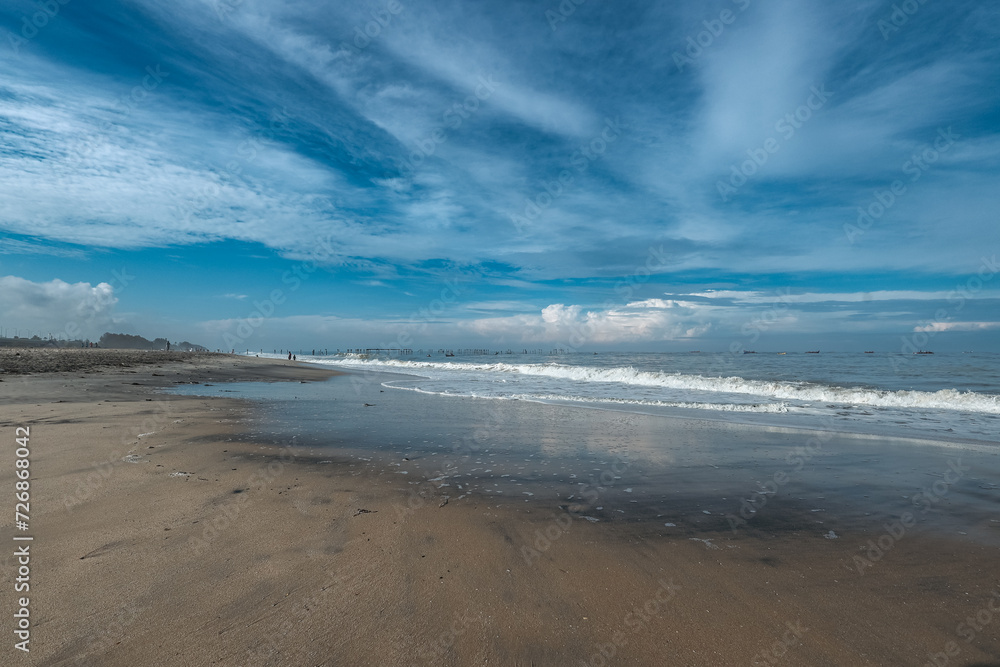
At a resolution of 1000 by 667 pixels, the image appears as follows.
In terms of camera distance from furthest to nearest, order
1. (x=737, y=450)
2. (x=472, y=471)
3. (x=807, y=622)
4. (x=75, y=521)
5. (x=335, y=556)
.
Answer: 1. (x=737, y=450)
2. (x=472, y=471)
3. (x=75, y=521)
4. (x=335, y=556)
5. (x=807, y=622)

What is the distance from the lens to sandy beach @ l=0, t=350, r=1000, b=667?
9.21 ft

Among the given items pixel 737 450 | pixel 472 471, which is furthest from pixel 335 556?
pixel 737 450

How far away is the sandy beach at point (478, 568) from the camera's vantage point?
2.81 metres

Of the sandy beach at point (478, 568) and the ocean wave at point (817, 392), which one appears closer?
the sandy beach at point (478, 568)

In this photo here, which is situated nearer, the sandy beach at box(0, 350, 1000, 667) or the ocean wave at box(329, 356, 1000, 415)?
the sandy beach at box(0, 350, 1000, 667)

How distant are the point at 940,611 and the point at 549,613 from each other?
9.63 ft

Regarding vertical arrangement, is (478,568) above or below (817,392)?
below

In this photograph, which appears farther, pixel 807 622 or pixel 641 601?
pixel 641 601

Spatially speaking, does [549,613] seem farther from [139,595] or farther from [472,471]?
[472,471]

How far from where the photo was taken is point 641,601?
3.35 meters

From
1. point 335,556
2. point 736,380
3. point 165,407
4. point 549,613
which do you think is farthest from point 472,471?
point 736,380

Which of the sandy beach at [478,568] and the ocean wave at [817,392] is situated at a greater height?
the ocean wave at [817,392]

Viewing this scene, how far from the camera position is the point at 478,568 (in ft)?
12.4

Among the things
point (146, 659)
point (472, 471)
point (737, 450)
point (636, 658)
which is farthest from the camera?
point (737, 450)
